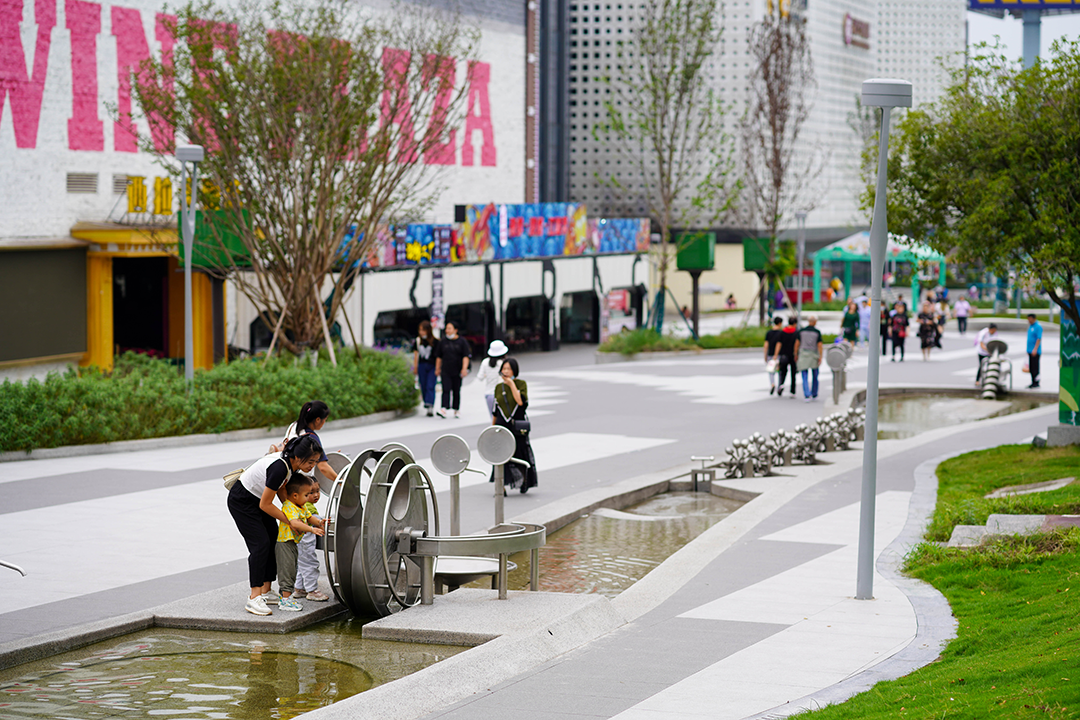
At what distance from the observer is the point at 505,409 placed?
15.0 meters

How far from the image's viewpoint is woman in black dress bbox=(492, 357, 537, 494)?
15.0 metres

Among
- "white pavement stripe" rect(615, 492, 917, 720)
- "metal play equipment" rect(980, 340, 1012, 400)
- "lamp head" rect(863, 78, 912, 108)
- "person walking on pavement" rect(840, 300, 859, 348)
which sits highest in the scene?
"lamp head" rect(863, 78, 912, 108)

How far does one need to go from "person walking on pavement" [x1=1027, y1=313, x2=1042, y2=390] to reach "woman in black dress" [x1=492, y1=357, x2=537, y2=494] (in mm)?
17569

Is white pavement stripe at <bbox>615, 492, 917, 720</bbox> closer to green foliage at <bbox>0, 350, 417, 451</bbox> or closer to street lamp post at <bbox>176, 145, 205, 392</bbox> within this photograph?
green foliage at <bbox>0, 350, 417, 451</bbox>

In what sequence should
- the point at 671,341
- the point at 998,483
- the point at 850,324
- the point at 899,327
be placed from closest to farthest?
the point at 998,483 → the point at 899,327 → the point at 850,324 → the point at 671,341

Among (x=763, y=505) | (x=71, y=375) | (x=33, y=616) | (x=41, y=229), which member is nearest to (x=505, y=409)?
(x=763, y=505)

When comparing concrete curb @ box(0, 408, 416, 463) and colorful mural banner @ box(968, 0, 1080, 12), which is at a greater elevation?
colorful mural banner @ box(968, 0, 1080, 12)

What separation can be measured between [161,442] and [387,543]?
10344mm

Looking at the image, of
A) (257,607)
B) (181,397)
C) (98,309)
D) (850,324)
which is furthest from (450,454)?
(850,324)

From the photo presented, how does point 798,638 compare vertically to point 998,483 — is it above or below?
→ below

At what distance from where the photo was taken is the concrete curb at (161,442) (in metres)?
17.5

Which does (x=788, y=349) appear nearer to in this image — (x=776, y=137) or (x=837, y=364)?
(x=837, y=364)

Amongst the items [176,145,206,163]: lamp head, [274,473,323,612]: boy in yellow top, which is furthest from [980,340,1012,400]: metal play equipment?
[274,473,323,612]: boy in yellow top

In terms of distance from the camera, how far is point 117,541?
12.2m
